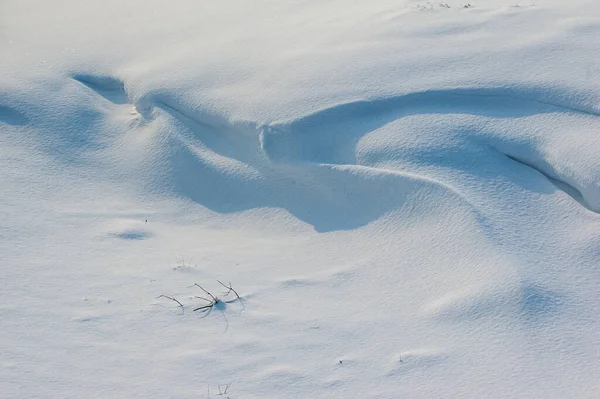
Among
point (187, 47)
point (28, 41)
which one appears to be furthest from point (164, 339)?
point (28, 41)

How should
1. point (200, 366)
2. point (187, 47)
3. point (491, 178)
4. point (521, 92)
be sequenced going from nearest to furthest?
1. point (200, 366)
2. point (491, 178)
3. point (521, 92)
4. point (187, 47)

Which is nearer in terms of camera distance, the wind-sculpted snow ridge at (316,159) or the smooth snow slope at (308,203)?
the smooth snow slope at (308,203)

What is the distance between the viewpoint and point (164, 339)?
3.73 metres

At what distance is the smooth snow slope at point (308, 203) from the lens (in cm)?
349

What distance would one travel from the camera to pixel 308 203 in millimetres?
4660

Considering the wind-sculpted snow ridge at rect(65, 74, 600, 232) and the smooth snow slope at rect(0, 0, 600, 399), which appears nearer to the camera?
the smooth snow slope at rect(0, 0, 600, 399)

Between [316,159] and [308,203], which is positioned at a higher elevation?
[316,159]

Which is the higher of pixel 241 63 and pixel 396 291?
pixel 241 63

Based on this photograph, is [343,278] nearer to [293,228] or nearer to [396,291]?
[396,291]

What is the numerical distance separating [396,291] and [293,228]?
872mm

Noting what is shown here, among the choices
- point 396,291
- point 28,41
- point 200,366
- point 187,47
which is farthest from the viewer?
point 28,41

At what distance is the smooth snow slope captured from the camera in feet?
11.4

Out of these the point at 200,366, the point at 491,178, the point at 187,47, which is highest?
the point at 187,47

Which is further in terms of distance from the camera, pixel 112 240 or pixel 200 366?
pixel 112 240
